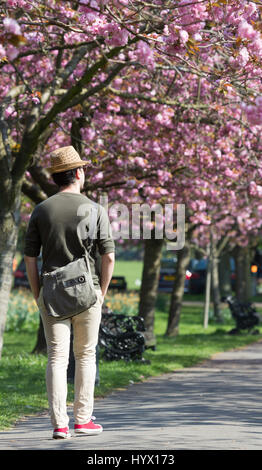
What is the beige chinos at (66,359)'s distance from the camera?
6738 mm

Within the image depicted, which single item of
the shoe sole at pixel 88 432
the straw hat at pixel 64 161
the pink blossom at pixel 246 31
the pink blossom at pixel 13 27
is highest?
the pink blossom at pixel 246 31

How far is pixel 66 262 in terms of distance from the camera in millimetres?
6793

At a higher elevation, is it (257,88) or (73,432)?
(257,88)

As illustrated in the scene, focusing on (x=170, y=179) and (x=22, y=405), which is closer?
(x=22, y=405)

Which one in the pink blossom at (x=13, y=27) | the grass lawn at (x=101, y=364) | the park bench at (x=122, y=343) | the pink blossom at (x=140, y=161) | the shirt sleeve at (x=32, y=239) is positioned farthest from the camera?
the pink blossom at (x=140, y=161)

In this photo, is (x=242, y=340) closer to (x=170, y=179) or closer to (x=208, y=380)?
(x=170, y=179)

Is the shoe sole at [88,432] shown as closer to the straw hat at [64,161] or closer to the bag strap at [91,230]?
the bag strap at [91,230]

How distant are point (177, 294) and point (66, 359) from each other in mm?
16678

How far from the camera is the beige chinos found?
22.1 ft

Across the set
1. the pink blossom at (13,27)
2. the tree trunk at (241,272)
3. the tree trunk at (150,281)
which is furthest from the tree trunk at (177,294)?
the pink blossom at (13,27)

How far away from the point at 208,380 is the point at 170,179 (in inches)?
201

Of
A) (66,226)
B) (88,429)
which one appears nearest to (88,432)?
(88,429)

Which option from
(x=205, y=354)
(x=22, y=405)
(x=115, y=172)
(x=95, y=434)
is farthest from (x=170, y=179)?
(x=95, y=434)

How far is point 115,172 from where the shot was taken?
52.7 feet
